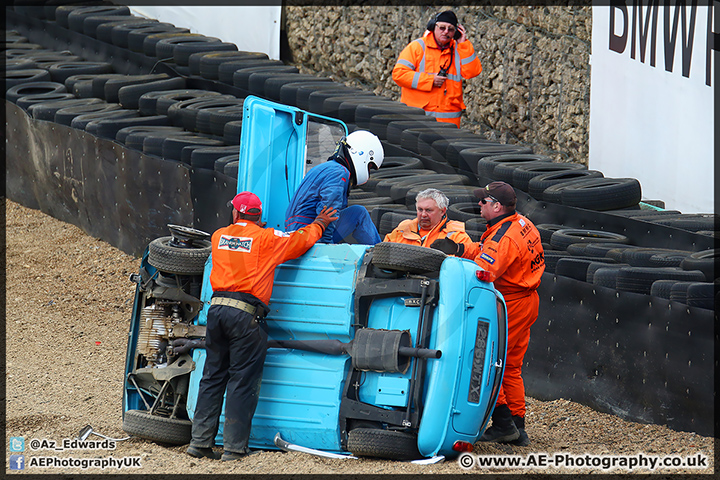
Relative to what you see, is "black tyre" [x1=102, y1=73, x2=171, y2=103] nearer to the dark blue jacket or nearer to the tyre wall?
the dark blue jacket

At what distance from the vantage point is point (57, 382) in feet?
27.6

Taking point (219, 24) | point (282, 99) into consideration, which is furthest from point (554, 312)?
point (219, 24)

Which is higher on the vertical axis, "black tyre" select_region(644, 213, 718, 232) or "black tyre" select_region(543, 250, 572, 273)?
"black tyre" select_region(644, 213, 718, 232)

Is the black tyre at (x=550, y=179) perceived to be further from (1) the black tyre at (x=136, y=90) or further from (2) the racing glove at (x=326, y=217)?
(1) the black tyre at (x=136, y=90)

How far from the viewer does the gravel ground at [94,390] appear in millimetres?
5953

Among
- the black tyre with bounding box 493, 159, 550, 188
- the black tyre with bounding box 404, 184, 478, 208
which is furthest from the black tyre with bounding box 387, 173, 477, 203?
the black tyre with bounding box 493, 159, 550, 188

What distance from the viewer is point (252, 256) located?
620 cm

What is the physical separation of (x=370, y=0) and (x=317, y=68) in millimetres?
1746

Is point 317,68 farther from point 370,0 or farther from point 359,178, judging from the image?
point 359,178

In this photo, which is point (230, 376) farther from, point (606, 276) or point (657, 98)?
point (657, 98)

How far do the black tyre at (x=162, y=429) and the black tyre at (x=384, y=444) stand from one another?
53.4 inches

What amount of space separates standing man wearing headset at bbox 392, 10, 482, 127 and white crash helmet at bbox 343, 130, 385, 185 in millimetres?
4373

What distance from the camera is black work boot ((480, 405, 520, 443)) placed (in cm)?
664

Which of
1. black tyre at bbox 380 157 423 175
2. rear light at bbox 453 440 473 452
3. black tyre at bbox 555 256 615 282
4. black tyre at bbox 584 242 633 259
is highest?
black tyre at bbox 380 157 423 175
